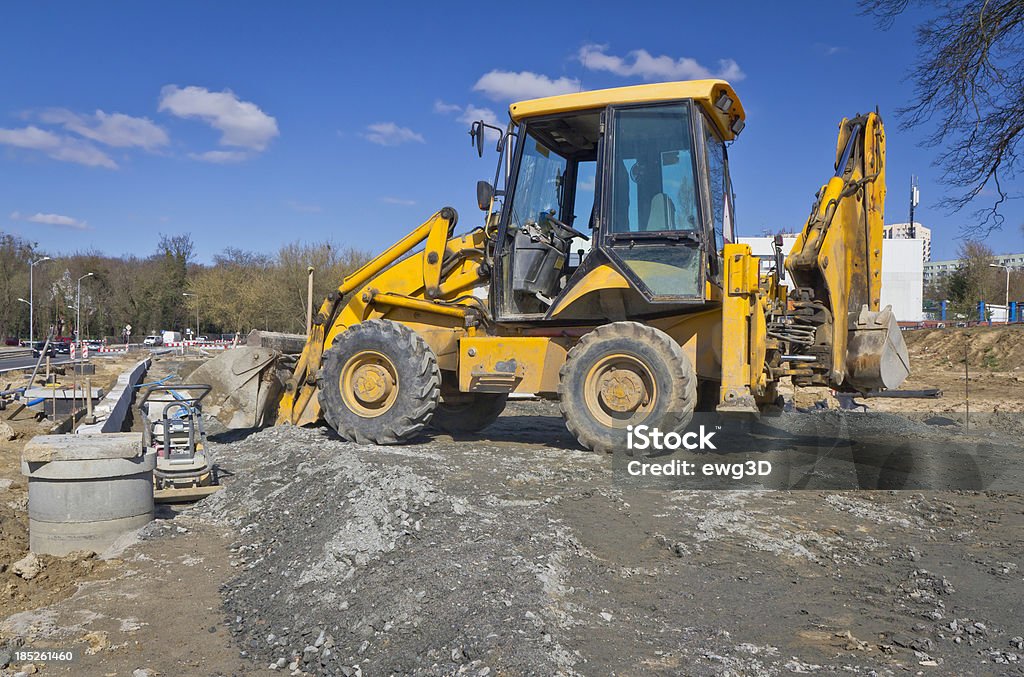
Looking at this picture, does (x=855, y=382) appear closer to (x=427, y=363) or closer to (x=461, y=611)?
(x=427, y=363)

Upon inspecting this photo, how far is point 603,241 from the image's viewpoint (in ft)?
25.1

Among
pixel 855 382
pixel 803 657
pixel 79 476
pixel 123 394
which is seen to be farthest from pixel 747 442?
pixel 123 394

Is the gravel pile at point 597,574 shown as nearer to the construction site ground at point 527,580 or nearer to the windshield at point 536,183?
the construction site ground at point 527,580

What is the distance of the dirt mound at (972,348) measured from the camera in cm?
2306

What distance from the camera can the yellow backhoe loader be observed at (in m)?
7.24

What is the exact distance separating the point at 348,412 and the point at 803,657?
234 inches

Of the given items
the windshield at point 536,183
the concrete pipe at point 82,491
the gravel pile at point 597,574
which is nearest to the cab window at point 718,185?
the windshield at point 536,183

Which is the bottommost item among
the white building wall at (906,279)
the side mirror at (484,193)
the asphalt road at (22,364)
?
the asphalt road at (22,364)

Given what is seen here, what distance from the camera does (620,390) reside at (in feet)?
24.3

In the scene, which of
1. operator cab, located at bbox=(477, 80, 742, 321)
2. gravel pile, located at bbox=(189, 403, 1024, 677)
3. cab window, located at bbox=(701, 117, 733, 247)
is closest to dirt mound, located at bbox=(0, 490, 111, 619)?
gravel pile, located at bbox=(189, 403, 1024, 677)

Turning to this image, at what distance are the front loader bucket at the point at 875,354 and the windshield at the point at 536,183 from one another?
3226 mm

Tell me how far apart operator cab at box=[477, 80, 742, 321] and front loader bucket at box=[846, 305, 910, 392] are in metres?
1.34
